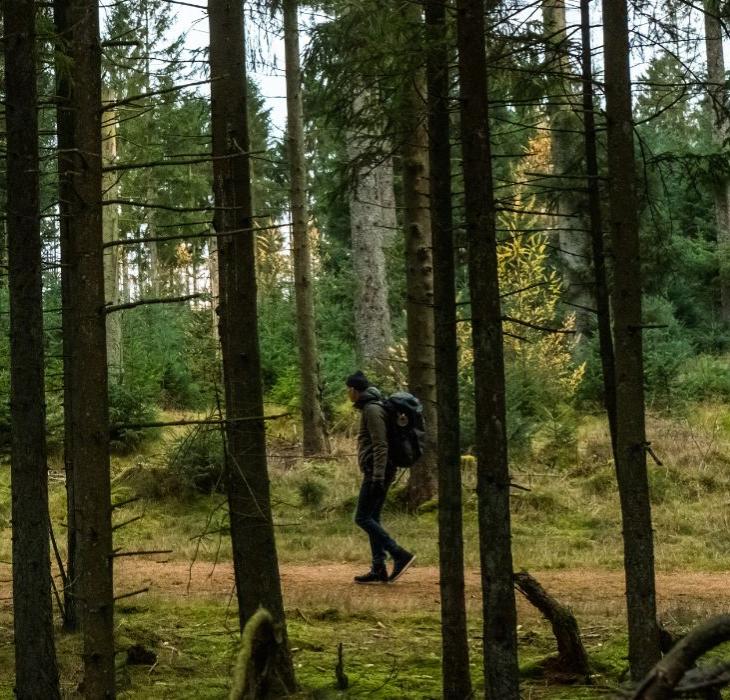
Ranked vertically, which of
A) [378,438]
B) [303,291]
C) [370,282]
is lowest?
[378,438]

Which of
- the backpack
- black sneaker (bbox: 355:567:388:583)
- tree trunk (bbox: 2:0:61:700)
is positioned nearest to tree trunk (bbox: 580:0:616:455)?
the backpack

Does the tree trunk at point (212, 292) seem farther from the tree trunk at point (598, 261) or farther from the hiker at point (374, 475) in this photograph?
the tree trunk at point (598, 261)

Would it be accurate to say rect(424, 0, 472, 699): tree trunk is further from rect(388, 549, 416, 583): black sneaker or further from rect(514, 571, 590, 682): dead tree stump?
rect(388, 549, 416, 583): black sneaker

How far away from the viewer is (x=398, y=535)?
1377cm

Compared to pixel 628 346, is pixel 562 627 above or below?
below

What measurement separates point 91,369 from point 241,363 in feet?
4.19

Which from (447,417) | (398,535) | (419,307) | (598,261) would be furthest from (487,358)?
(419,307)

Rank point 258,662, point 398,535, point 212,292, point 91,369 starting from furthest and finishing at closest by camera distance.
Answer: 1. point 212,292
2. point 398,535
3. point 91,369
4. point 258,662

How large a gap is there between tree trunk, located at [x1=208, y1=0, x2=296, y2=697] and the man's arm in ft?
12.9

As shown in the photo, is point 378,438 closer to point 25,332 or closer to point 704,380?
point 25,332

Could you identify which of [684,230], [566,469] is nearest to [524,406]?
[566,469]

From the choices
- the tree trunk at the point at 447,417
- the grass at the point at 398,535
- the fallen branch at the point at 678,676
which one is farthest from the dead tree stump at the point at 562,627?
the fallen branch at the point at 678,676

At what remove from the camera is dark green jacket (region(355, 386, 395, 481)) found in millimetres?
11031

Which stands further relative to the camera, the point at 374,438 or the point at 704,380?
the point at 704,380
